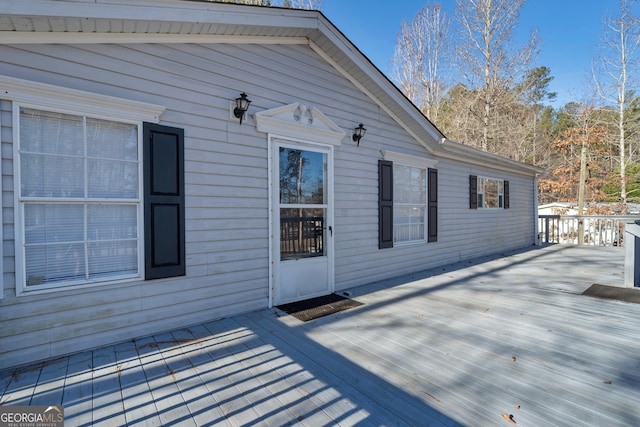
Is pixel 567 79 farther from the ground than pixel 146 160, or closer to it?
farther from the ground

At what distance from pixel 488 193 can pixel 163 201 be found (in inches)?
315

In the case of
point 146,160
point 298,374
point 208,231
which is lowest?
point 298,374

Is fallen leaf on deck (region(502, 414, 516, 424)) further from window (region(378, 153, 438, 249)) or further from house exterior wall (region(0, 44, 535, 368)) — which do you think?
window (region(378, 153, 438, 249))

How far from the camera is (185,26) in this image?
3047 millimetres

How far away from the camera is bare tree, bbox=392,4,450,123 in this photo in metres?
13.4

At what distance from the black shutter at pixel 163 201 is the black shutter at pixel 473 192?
21.8ft

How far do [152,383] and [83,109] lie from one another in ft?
7.50

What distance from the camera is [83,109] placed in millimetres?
2607

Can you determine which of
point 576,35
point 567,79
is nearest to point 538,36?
point 576,35

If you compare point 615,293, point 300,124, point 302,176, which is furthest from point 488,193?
point 300,124

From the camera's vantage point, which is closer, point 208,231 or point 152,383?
point 152,383

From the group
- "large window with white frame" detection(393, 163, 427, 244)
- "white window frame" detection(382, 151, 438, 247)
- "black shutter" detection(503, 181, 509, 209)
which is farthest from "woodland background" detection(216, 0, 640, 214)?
"large window with white frame" detection(393, 163, 427, 244)

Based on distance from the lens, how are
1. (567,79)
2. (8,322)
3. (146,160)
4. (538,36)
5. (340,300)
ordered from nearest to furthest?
(8,322)
(146,160)
(340,300)
(538,36)
(567,79)

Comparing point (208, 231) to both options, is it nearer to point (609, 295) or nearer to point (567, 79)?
point (609, 295)
